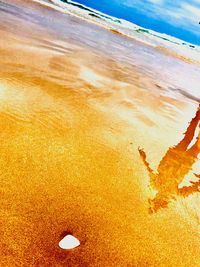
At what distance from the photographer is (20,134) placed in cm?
284

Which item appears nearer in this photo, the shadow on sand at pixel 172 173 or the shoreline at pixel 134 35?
the shadow on sand at pixel 172 173

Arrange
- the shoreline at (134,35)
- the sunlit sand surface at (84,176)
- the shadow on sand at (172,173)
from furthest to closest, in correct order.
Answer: the shoreline at (134,35) → the shadow on sand at (172,173) → the sunlit sand surface at (84,176)

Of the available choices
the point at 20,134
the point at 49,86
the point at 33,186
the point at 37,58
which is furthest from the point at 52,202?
the point at 37,58

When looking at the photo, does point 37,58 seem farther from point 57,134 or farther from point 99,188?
point 99,188

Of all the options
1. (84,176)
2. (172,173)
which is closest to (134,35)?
(172,173)

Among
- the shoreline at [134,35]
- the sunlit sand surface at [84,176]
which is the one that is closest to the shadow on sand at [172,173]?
the sunlit sand surface at [84,176]

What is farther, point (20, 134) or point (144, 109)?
point (144, 109)

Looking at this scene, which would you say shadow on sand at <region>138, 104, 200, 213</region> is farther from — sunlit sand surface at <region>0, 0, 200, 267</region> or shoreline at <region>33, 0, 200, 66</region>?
shoreline at <region>33, 0, 200, 66</region>

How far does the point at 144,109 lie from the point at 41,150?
2.51 metres

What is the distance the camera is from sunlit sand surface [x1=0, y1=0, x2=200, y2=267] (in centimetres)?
193

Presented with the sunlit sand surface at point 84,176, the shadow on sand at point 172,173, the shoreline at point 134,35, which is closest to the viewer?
Result: the sunlit sand surface at point 84,176

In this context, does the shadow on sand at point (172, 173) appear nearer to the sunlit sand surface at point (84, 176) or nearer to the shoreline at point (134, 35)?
the sunlit sand surface at point (84, 176)

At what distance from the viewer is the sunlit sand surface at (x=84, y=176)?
6.34ft

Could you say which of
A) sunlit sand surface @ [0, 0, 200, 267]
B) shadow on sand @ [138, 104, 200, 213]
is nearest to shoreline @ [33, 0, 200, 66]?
sunlit sand surface @ [0, 0, 200, 267]
